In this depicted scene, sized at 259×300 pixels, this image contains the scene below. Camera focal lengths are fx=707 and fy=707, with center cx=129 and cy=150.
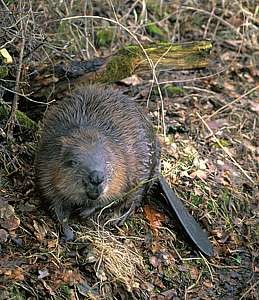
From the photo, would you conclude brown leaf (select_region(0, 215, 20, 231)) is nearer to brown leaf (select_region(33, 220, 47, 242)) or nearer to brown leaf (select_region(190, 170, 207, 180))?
brown leaf (select_region(33, 220, 47, 242))

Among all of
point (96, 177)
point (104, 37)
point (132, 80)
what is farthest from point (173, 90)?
point (96, 177)

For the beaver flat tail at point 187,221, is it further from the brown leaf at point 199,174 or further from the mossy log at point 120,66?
the mossy log at point 120,66

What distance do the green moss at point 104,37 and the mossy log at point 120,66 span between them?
45.4 inches

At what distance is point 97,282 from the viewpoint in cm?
353

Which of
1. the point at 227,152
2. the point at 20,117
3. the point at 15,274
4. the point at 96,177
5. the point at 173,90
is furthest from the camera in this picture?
the point at 173,90

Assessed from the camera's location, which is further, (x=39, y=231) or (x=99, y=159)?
(x=39, y=231)

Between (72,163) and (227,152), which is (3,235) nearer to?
(72,163)

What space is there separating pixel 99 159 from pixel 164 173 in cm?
109

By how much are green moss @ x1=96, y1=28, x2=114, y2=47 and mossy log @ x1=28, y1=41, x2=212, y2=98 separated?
1.15 meters

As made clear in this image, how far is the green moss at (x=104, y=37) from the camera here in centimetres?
577

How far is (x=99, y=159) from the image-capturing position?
354 centimetres

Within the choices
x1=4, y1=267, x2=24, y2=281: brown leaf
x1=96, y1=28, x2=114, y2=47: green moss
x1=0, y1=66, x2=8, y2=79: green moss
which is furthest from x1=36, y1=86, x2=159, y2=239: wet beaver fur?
x1=96, y1=28, x2=114, y2=47: green moss

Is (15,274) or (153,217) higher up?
(15,274)

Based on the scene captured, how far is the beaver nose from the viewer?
11.4ft
